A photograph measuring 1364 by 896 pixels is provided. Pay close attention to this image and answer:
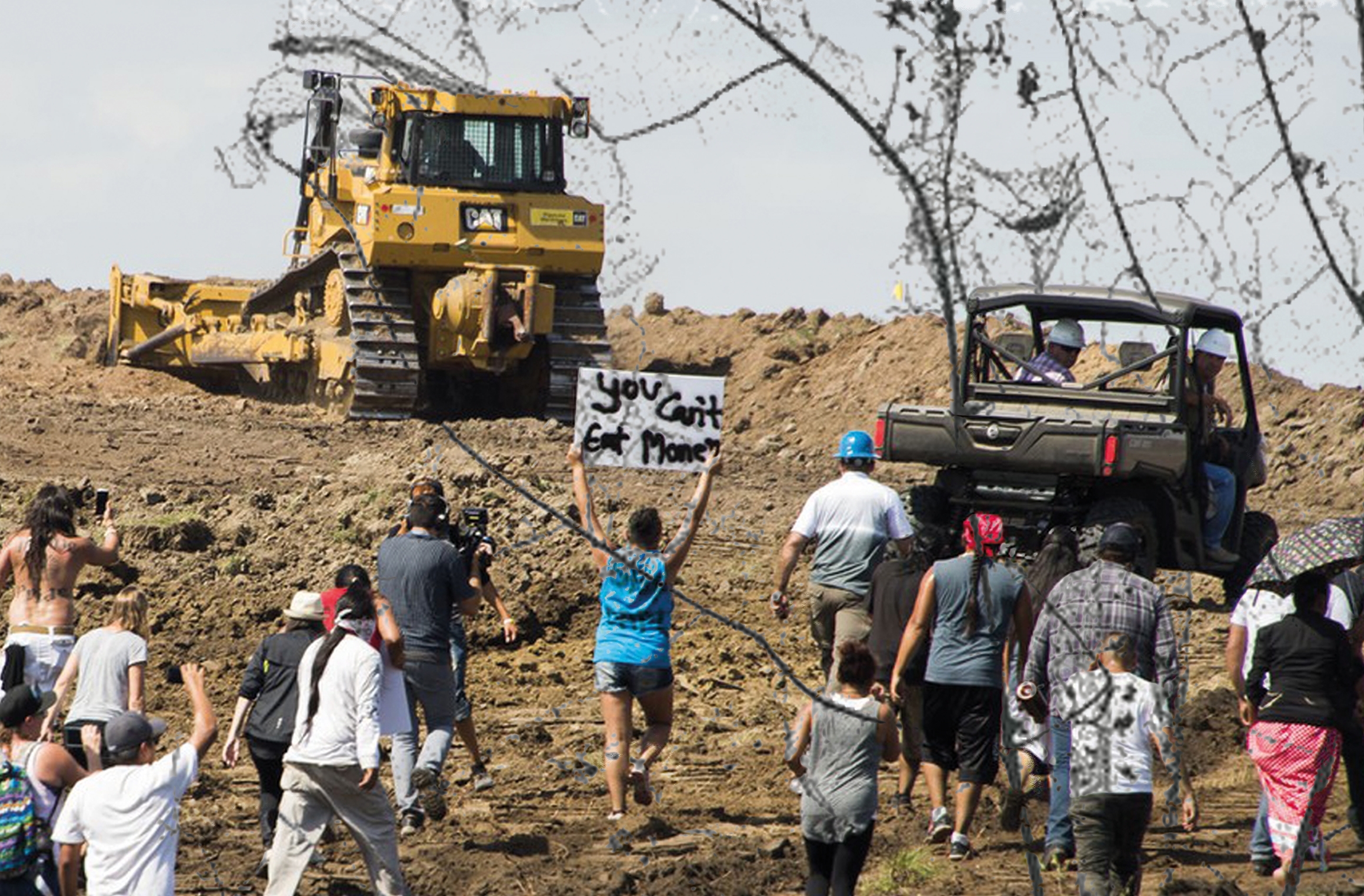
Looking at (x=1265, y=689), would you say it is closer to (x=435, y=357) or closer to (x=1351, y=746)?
(x=1351, y=746)

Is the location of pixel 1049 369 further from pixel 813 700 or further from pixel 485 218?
pixel 485 218

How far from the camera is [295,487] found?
19891 mm

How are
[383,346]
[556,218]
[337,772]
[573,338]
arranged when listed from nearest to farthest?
[337,772], [556,218], [383,346], [573,338]

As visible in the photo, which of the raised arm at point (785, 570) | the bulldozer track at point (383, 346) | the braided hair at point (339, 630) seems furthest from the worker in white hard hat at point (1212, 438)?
the bulldozer track at point (383, 346)

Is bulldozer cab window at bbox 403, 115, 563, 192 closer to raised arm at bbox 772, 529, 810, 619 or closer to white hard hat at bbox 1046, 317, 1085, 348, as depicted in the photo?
white hard hat at bbox 1046, 317, 1085, 348

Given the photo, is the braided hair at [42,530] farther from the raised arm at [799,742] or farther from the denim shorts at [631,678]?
the raised arm at [799,742]

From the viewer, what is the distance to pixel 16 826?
279 inches

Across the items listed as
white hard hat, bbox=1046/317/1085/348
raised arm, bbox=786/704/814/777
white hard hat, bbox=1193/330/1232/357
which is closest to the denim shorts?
raised arm, bbox=786/704/814/777

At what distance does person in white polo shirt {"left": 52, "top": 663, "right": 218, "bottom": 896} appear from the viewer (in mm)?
7039

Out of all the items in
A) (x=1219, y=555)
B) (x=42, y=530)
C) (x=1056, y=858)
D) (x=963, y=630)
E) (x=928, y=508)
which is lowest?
(x=1056, y=858)

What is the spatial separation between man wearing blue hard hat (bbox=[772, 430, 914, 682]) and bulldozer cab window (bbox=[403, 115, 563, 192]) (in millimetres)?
13496

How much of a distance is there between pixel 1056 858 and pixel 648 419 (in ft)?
7.83

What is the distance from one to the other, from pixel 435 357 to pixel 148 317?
26.6 ft

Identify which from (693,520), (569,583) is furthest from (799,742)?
(569,583)
